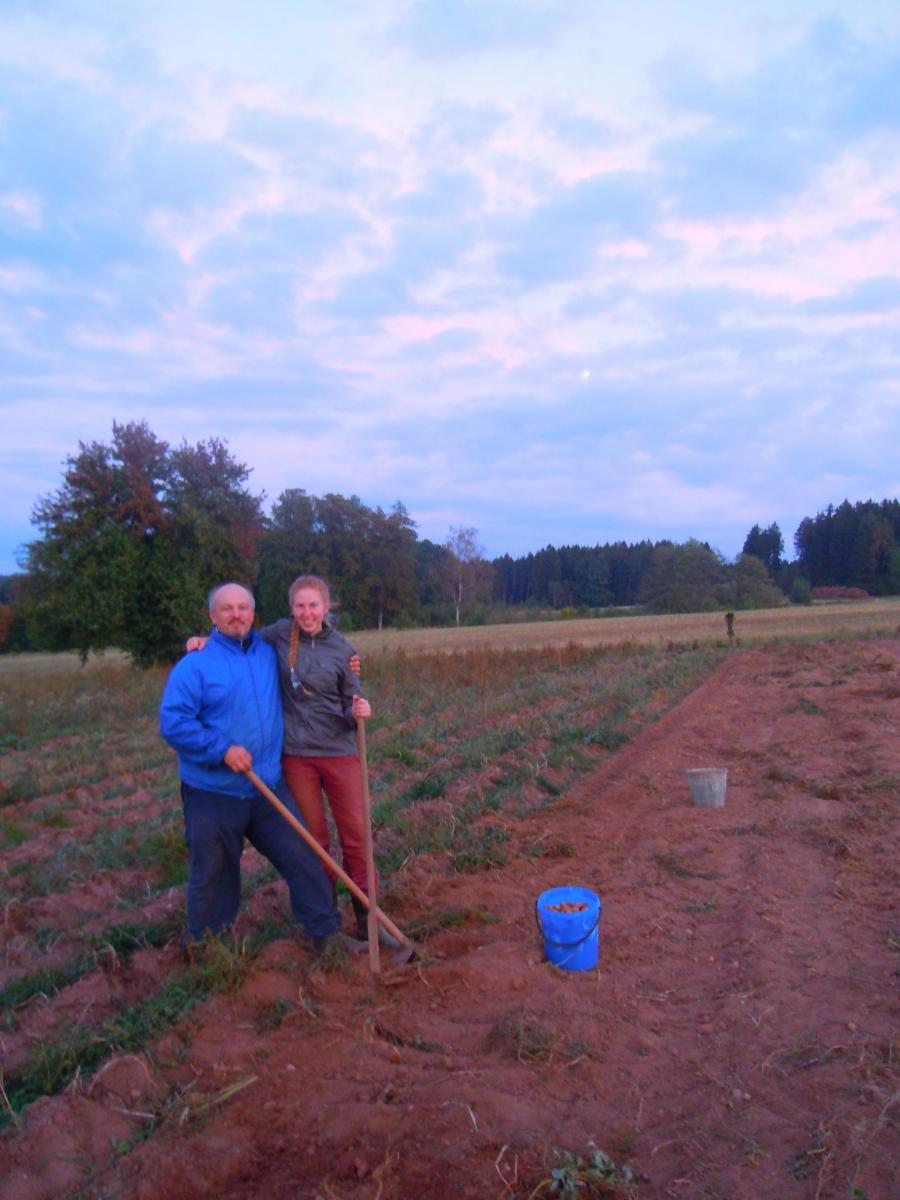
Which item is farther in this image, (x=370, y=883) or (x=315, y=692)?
(x=315, y=692)

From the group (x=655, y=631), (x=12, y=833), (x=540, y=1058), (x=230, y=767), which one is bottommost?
(x=12, y=833)

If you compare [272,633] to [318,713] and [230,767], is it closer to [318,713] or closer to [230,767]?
[318,713]

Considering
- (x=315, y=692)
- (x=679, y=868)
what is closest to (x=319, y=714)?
(x=315, y=692)

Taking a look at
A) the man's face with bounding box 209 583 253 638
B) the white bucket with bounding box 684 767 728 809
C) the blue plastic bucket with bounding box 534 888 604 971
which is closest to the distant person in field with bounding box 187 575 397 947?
the man's face with bounding box 209 583 253 638

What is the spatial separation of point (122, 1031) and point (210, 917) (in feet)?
2.48

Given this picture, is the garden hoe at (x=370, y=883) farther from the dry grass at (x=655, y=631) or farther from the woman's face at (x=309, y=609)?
the dry grass at (x=655, y=631)

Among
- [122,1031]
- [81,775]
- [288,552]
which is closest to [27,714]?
[81,775]

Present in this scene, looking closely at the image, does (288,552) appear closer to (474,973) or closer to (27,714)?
(27,714)

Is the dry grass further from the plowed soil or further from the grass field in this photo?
the plowed soil

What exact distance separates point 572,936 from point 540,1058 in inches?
33.8

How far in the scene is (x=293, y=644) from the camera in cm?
479

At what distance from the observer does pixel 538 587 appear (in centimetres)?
11075

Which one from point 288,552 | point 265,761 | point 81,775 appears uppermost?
point 288,552

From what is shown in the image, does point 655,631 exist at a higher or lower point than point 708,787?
higher
